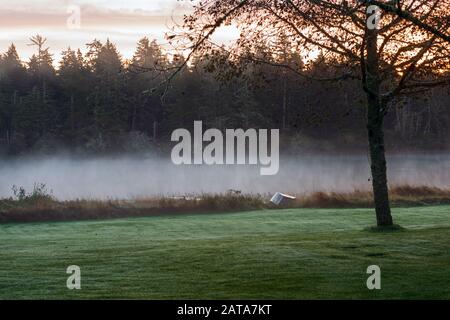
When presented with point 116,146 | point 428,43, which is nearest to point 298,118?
point 428,43

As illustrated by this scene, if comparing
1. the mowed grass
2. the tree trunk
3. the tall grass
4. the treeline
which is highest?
the treeline

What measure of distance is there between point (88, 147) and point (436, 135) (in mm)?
32092

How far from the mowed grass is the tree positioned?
10.7 feet

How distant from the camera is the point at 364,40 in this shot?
51.6ft

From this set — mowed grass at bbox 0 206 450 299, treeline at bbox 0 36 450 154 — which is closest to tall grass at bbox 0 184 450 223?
mowed grass at bbox 0 206 450 299

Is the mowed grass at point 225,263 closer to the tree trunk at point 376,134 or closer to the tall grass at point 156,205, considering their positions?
the tree trunk at point 376,134

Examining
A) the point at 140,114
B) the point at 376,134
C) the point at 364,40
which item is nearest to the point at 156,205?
the point at 376,134

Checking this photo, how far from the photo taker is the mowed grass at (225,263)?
966 cm

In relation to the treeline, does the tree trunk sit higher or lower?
lower

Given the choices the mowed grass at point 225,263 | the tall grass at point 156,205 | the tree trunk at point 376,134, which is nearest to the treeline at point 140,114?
the tall grass at point 156,205

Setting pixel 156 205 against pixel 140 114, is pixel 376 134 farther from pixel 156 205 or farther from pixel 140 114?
pixel 140 114

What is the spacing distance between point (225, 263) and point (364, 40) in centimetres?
653

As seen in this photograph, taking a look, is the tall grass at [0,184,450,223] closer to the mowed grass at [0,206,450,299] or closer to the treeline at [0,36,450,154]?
the mowed grass at [0,206,450,299]

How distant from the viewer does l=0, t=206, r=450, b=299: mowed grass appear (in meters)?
9.66
